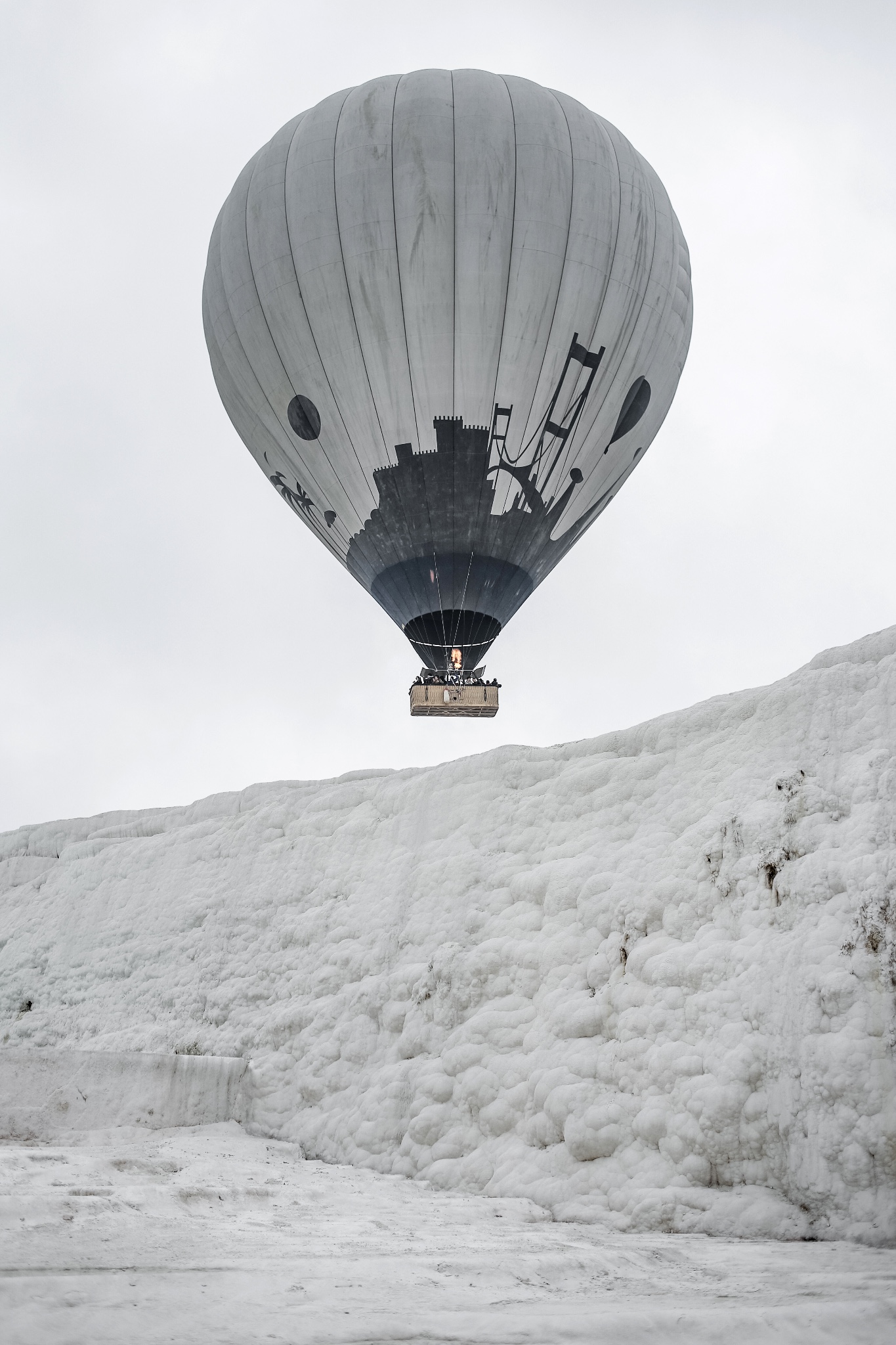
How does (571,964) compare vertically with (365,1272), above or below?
above

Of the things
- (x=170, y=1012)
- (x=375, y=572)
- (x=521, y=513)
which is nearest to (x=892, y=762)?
(x=170, y=1012)

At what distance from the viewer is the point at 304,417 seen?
764 inches

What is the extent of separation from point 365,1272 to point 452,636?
16.1 m

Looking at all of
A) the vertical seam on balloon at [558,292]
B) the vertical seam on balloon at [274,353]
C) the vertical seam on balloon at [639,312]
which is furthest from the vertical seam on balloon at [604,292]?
the vertical seam on balloon at [274,353]

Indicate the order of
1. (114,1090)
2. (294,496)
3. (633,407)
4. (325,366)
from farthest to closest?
1. (294,496)
2. (633,407)
3. (325,366)
4. (114,1090)

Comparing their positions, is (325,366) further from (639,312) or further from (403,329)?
(639,312)

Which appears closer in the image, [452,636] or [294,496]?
[452,636]

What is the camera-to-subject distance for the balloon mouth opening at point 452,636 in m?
19.8

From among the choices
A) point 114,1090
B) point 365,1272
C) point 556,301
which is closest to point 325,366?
point 556,301

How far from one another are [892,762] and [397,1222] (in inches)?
169

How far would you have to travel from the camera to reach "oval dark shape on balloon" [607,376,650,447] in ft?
64.2

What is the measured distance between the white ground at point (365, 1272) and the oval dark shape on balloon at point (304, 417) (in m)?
15.0

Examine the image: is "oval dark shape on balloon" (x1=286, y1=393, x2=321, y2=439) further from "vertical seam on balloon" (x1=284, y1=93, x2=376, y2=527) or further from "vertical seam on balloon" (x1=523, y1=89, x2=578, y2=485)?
"vertical seam on balloon" (x1=523, y1=89, x2=578, y2=485)

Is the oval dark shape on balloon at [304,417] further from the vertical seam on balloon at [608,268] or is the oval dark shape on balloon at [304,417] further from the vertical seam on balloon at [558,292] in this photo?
the vertical seam on balloon at [608,268]
